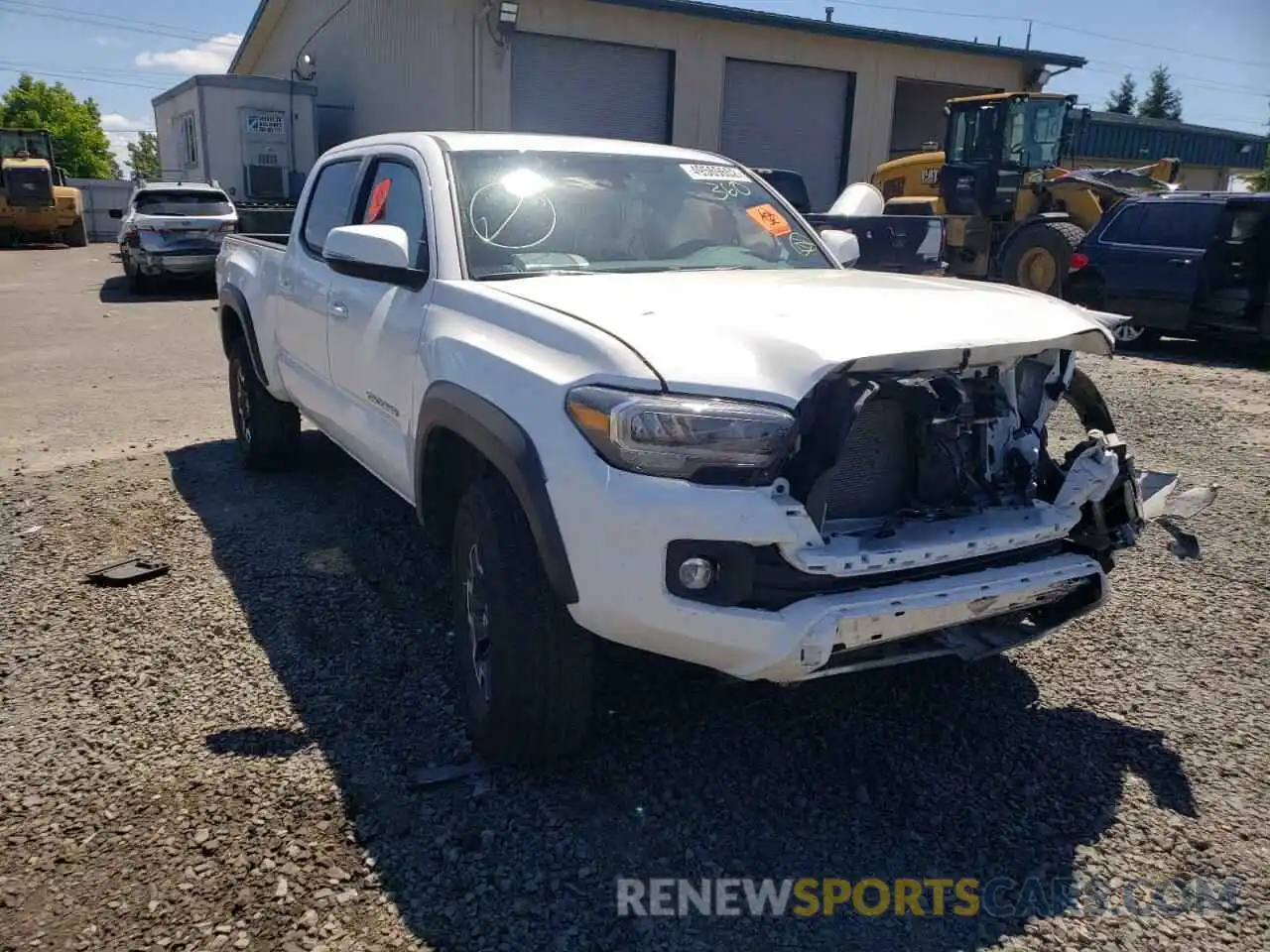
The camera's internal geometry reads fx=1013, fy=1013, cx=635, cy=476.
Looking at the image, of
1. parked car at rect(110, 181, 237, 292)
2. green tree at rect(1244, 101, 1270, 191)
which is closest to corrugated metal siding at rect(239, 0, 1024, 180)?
parked car at rect(110, 181, 237, 292)

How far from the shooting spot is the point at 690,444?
2.44 m

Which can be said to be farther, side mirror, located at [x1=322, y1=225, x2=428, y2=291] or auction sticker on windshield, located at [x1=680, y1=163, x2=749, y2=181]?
auction sticker on windshield, located at [x1=680, y1=163, x2=749, y2=181]

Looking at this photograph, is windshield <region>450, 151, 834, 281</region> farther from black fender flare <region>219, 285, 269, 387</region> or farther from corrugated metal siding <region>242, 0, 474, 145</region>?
corrugated metal siding <region>242, 0, 474, 145</region>

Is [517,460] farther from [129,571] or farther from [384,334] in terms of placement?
[129,571]

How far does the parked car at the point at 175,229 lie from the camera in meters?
15.9

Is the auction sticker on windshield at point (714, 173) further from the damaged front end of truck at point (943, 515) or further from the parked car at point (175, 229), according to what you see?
the parked car at point (175, 229)

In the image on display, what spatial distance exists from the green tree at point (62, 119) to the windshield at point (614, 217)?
254 ft

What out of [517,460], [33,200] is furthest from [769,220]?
[33,200]

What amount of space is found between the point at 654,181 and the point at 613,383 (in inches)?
74.8

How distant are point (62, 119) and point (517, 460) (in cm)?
8362

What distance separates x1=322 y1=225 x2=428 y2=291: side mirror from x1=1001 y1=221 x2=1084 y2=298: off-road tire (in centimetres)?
1098

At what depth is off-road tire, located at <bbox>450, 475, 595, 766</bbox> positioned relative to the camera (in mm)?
2750

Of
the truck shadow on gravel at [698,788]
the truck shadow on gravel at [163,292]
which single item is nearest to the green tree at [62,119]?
the truck shadow on gravel at [163,292]

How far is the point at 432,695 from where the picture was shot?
3.47 meters
